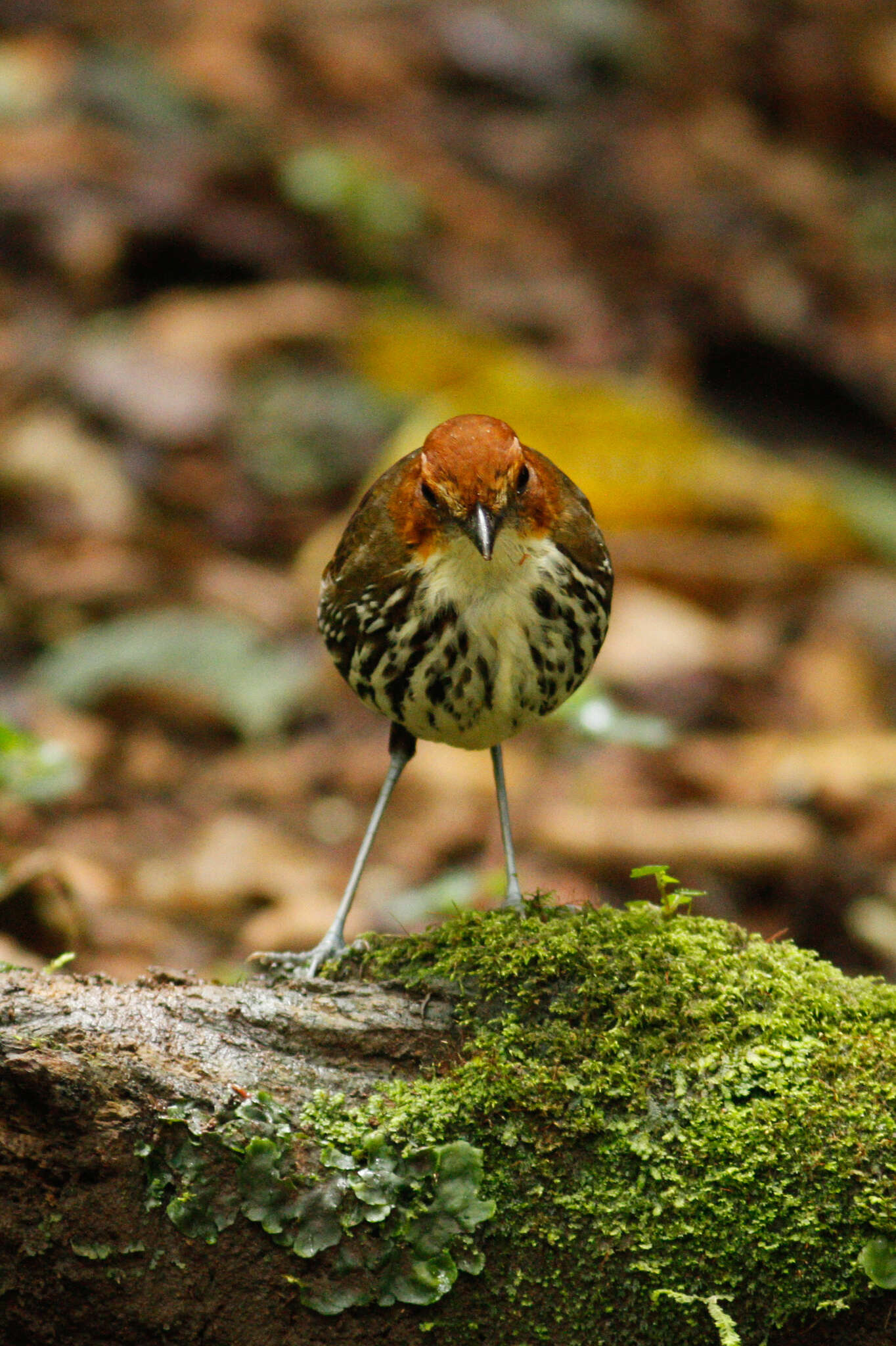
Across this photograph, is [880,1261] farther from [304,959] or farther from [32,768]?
[32,768]

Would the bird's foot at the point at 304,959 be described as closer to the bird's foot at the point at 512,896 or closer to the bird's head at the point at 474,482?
the bird's foot at the point at 512,896

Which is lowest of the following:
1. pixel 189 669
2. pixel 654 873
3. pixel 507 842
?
pixel 654 873

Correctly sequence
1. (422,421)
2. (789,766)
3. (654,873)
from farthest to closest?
(422,421), (789,766), (654,873)

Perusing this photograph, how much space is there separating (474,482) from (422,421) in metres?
5.64

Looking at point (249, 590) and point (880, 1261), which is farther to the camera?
point (249, 590)

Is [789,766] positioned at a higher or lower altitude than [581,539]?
higher

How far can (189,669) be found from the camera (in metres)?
7.45

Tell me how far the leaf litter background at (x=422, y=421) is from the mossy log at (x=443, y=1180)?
36.7 inches

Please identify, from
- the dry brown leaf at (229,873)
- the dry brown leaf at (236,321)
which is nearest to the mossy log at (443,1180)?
the dry brown leaf at (229,873)

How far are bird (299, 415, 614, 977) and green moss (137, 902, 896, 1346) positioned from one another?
70 cm

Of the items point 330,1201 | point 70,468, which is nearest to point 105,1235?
point 330,1201

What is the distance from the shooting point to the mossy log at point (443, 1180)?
2.70 metres

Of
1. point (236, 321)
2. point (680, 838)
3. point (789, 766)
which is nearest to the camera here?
point (680, 838)

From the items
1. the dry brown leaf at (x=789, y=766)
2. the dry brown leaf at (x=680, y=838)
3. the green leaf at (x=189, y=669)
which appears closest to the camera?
the dry brown leaf at (x=680, y=838)
